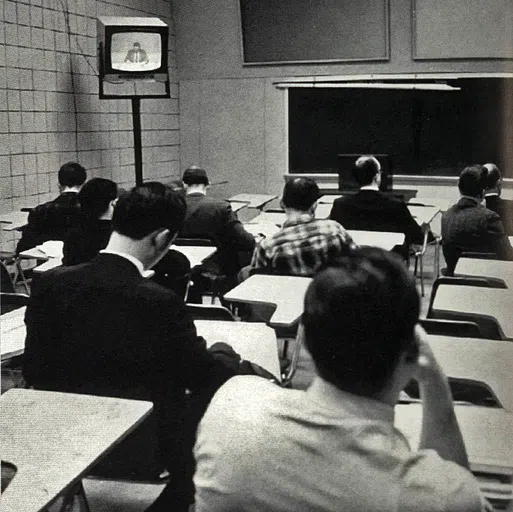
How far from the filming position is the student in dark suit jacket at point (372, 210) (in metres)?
4.67

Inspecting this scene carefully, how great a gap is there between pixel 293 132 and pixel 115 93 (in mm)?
2032

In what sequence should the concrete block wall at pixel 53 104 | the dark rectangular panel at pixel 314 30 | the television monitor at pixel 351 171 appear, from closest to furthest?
1. the concrete block wall at pixel 53 104
2. the television monitor at pixel 351 171
3. the dark rectangular panel at pixel 314 30

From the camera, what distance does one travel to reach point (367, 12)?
776 centimetres

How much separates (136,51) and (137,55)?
33 mm

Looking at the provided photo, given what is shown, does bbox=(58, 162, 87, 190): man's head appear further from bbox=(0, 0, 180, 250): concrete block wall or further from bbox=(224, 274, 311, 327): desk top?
bbox=(224, 274, 311, 327): desk top

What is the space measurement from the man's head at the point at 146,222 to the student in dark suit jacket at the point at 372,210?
259cm

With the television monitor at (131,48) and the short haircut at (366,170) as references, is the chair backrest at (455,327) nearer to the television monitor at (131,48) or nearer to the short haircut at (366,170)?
the short haircut at (366,170)

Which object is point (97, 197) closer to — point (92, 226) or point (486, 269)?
point (92, 226)

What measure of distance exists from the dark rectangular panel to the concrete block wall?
1.18 m

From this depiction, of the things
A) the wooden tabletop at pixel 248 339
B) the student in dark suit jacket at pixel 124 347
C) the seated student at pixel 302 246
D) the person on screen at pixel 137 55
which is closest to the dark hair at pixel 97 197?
the seated student at pixel 302 246

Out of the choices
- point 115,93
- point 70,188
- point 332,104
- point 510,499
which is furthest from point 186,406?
point 332,104

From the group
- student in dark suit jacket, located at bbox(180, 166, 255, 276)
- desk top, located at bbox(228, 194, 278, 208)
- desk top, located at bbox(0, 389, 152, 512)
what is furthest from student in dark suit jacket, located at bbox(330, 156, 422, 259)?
desk top, located at bbox(0, 389, 152, 512)

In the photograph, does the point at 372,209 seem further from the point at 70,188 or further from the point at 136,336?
the point at 136,336

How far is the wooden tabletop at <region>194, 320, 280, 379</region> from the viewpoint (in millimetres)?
2225
